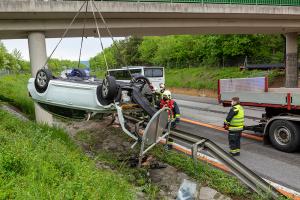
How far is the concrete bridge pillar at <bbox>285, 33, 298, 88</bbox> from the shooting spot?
22.8 metres

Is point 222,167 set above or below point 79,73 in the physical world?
below

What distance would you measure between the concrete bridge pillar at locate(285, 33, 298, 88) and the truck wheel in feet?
51.3

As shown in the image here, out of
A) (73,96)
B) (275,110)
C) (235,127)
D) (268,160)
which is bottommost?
(268,160)

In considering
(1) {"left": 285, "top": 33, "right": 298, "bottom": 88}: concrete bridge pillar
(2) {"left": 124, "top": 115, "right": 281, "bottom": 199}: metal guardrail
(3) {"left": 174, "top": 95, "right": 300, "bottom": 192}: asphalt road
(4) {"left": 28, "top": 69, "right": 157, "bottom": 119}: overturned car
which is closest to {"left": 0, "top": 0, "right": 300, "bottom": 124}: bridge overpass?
(1) {"left": 285, "top": 33, "right": 298, "bottom": 88}: concrete bridge pillar

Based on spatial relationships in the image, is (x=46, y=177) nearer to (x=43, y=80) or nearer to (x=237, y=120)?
(x=43, y=80)

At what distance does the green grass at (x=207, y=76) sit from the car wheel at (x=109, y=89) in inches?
761

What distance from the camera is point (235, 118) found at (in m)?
8.35

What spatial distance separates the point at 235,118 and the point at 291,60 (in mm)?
17262

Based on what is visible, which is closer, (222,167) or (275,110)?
(222,167)

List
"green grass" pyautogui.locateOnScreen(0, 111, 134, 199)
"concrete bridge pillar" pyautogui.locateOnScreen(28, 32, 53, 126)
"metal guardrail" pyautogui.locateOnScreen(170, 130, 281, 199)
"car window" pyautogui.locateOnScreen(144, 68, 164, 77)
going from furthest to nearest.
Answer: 1. "car window" pyautogui.locateOnScreen(144, 68, 164, 77)
2. "concrete bridge pillar" pyautogui.locateOnScreen(28, 32, 53, 126)
3. "metal guardrail" pyautogui.locateOnScreen(170, 130, 281, 199)
4. "green grass" pyautogui.locateOnScreen(0, 111, 134, 199)

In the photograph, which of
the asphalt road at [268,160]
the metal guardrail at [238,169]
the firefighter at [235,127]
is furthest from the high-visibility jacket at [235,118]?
the metal guardrail at [238,169]

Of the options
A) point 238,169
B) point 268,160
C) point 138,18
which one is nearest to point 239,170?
point 238,169

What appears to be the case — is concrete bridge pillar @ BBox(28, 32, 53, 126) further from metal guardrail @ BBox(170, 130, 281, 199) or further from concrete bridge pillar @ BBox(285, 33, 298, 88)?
concrete bridge pillar @ BBox(285, 33, 298, 88)

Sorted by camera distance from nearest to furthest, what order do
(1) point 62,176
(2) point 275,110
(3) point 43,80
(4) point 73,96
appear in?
(1) point 62,176
(4) point 73,96
(3) point 43,80
(2) point 275,110
